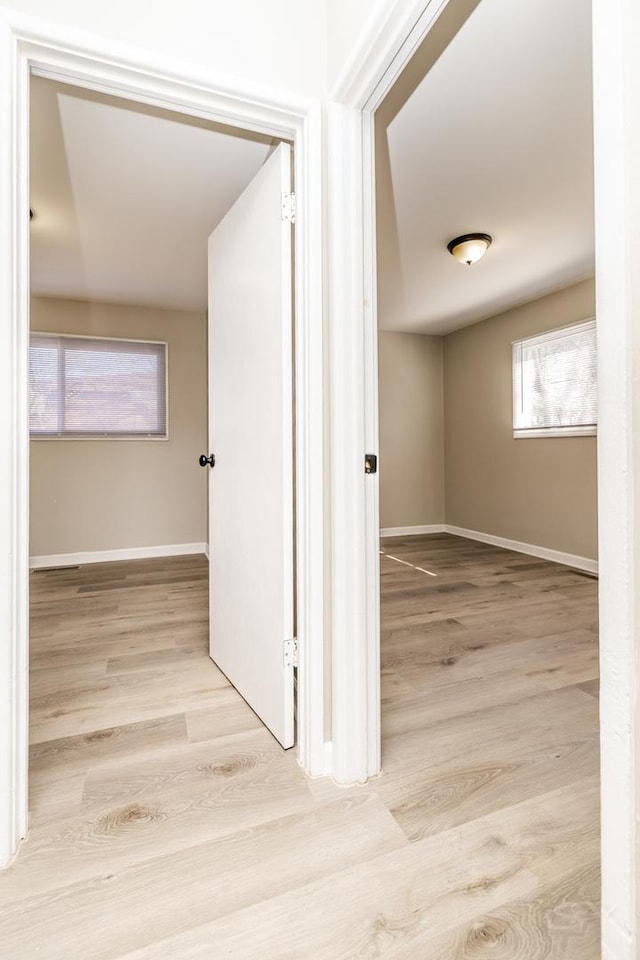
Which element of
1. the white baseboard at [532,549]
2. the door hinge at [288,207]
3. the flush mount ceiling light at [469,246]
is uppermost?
the flush mount ceiling light at [469,246]

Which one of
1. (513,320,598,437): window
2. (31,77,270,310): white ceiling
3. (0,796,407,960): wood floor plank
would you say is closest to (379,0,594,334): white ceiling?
(513,320,598,437): window

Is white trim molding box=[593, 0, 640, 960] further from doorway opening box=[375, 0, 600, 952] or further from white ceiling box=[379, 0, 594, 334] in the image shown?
white ceiling box=[379, 0, 594, 334]

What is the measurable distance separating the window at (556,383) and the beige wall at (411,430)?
1211mm

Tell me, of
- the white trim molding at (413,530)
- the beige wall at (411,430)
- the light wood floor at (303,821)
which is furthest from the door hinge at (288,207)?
the white trim molding at (413,530)

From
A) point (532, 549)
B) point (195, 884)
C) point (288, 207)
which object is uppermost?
point (288, 207)

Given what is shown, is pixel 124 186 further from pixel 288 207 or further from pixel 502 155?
pixel 502 155

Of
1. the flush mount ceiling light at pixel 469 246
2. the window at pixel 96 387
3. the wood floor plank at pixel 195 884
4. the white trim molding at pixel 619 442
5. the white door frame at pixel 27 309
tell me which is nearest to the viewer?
the white trim molding at pixel 619 442

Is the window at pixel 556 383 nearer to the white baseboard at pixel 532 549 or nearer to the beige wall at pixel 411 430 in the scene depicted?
the white baseboard at pixel 532 549

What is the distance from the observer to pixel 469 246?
10.3 feet

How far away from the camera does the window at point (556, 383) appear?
397cm

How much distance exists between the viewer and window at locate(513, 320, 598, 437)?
3.97m

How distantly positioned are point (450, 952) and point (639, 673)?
735mm

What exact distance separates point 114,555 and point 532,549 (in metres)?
3.85

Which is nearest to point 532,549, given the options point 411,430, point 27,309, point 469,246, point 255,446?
point 411,430
